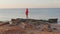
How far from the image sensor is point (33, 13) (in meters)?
3.61

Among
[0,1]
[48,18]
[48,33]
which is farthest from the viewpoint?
[0,1]

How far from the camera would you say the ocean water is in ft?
11.3

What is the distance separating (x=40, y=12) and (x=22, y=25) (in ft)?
3.33

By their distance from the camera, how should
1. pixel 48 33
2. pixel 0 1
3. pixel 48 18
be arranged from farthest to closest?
1. pixel 0 1
2. pixel 48 18
3. pixel 48 33

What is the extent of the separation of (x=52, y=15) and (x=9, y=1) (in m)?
1.06

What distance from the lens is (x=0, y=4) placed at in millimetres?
3584

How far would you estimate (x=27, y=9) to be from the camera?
3.49 m

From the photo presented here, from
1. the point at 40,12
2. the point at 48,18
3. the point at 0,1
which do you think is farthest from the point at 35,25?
the point at 0,1

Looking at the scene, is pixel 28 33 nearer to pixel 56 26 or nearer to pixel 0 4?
pixel 56 26

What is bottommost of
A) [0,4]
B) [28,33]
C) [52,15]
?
[28,33]

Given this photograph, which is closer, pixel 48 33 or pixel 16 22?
pixel 48 33

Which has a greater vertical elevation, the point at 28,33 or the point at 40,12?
the point at 40,12

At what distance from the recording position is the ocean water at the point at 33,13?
3443 millimetres

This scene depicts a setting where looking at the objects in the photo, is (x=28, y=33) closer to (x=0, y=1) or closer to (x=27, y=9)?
(x=27, y=9)
